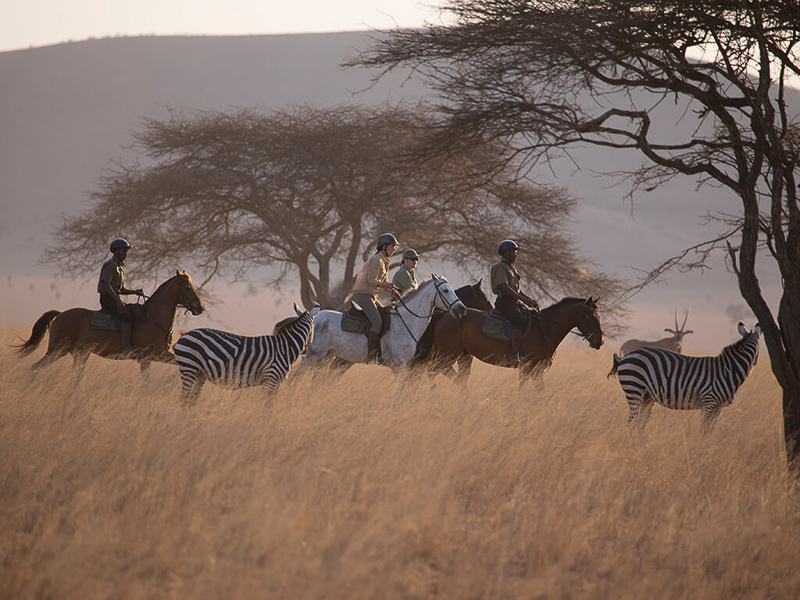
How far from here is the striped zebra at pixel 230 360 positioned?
847 centimetres

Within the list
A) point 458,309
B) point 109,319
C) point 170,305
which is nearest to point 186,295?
point 170,305

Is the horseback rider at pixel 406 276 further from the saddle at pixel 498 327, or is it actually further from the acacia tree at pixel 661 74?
the acacia tree at pixel 661 74

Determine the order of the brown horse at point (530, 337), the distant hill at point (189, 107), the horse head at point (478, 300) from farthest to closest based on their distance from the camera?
the distant hill at point (189, 107), the horse head at point (478, 300), the brown horse at point (530, 337)

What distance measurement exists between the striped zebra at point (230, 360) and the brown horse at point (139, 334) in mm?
2326

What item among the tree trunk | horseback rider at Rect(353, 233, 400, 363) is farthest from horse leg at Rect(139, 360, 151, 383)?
the tree trunk

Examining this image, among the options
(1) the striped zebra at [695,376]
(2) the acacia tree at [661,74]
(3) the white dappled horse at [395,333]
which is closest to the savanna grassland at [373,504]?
(1) the striped zebra at [695,376]

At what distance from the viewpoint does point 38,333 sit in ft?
36.5

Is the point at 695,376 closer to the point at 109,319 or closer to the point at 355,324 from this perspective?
the point at 355,324

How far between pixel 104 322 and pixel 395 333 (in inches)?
169

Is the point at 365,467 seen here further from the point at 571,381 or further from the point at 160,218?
the point at 160,218

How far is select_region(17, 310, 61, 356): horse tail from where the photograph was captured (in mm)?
10961

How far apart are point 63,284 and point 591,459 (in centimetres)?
6647

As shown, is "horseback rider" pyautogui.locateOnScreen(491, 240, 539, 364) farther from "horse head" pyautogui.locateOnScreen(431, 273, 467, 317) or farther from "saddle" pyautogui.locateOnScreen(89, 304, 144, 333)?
"saddle" pyautogui.locateOnScreen(89, 304, 144, 333)

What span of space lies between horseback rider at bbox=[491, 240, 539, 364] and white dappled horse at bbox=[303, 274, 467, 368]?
2.43 ft
